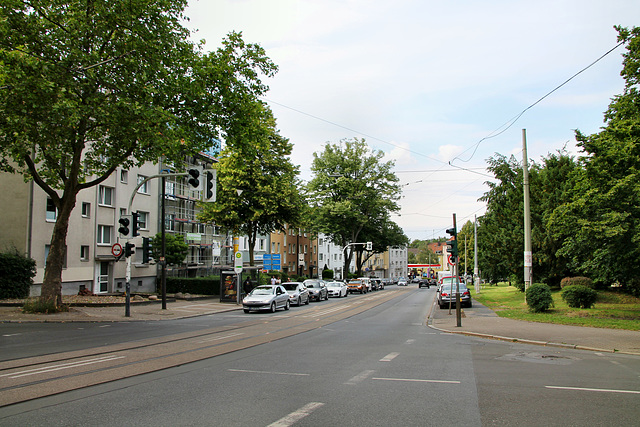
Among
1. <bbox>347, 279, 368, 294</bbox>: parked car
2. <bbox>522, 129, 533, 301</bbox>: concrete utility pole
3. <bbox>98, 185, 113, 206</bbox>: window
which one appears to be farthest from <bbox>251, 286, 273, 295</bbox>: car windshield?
<bbox>347, 279, 368, 294</bbox>: parked car

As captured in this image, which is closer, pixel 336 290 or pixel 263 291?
pixel 263 291

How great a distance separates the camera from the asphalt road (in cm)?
603

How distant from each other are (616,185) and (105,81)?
18928 mm

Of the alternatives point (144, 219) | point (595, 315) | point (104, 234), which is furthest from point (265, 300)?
point (144, 219)

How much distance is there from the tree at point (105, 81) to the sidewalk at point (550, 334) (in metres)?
12.7

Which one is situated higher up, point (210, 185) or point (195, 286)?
point (210, 185)

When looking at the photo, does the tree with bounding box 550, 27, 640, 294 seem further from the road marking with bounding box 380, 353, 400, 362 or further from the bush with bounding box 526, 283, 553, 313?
the road marking with bounding box 380, 353, 400, 362

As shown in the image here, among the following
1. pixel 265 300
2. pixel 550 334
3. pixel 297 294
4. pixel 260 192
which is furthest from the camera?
pixel 260 192

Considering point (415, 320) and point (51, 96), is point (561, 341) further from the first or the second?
point (51, 96)

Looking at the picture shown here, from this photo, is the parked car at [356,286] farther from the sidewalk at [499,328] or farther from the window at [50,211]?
the window at [50,211]

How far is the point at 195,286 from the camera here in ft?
124

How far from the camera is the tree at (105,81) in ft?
52.8

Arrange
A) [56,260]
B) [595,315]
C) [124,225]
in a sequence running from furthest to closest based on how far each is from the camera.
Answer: [124,225] → [56,260] → [595,315]

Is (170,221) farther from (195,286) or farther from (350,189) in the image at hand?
(350,189)
